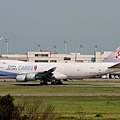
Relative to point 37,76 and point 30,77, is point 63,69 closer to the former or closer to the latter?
point 37,76

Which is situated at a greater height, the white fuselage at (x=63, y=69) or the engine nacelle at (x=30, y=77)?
the white fuselage at (x=63, y=69)

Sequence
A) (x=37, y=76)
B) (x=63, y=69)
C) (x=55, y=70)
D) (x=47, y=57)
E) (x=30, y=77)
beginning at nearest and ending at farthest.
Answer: (x=30, y=77) → (x=37, y=76) → (x=63, y=69) → (x=55, y=70) → (x=47, y=57)

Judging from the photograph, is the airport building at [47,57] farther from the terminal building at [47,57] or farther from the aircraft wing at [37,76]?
the aircraft wing at [37,76]

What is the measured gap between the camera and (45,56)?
535ft

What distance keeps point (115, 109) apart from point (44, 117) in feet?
43.7

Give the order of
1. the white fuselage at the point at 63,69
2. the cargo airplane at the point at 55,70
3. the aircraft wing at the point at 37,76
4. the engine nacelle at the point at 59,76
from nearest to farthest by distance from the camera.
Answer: the aircraft wing at the point at 37,76
the cargo airplane at the point at 55,70
the white fuselage at the point at 63,69
the engine nacelle at the point at 59,76

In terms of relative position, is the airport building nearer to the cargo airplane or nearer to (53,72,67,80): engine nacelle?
the cargo airplane

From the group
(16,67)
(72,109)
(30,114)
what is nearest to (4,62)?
(16,67)

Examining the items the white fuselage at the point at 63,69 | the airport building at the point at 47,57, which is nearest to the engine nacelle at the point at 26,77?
the white fuselage at the point at 63,69

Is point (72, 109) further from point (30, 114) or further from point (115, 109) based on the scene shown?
point (30, 114)

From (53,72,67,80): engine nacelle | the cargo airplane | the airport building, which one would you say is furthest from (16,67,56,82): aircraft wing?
the airport building

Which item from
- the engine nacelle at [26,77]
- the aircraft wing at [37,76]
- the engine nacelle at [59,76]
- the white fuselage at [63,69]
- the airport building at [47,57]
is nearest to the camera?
the engine nacelle at [26,77]

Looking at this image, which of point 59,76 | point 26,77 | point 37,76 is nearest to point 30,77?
point 26,77

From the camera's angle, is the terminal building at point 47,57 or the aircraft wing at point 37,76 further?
the terminal building at point 47,57
